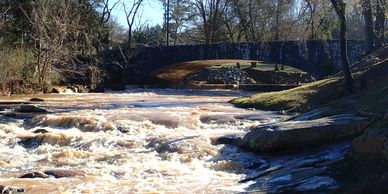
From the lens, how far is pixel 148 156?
47.6 ft

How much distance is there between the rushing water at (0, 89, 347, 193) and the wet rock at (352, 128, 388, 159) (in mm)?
853

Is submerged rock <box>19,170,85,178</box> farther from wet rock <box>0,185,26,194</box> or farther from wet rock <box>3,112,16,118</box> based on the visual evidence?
wet rock <box>3,112,16,118</box>

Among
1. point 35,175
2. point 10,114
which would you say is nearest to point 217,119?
point 10,114

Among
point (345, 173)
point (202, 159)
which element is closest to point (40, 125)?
point (202, 159)

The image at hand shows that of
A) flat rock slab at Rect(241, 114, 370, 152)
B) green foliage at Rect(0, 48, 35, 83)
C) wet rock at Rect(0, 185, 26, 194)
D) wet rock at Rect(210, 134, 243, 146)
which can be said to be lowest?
wet rock at Rect(0, 185, 26, 194)

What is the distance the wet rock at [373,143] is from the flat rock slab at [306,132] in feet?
7.77

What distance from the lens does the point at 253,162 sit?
43.3ft

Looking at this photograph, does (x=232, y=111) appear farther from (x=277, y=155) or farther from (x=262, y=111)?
(x=277, y=155)

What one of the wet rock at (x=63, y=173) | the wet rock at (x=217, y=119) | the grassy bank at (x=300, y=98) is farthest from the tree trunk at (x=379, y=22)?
the wet rock at (x=63, y=173)

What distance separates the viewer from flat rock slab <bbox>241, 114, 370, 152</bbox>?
12938 millimetres

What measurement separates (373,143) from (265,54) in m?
40.7

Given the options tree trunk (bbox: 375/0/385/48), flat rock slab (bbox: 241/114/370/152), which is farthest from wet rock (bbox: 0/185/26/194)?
tree trunk (bbox: 375/0/385/48)

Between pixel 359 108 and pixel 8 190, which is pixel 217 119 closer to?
pixel 359 108

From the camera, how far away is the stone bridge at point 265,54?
157ft
